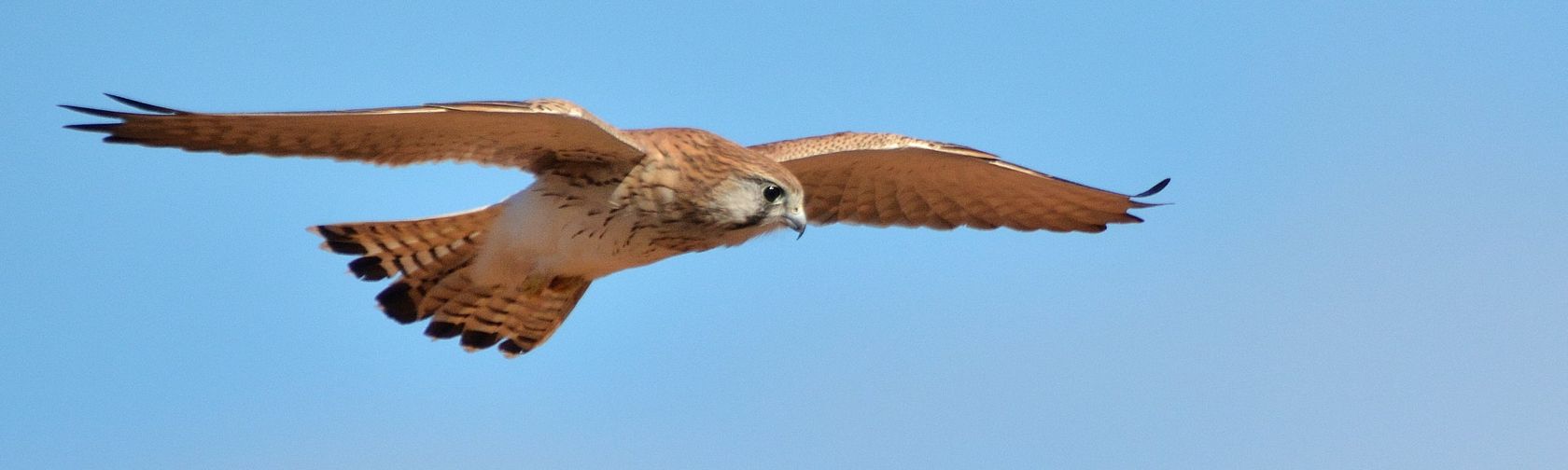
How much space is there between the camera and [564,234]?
8.18 metres

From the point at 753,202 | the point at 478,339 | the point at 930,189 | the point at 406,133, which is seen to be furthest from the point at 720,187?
the point at 930,189

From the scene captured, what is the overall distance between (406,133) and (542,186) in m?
0.86

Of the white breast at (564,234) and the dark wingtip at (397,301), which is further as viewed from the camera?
the dark wingtip at (397,301)

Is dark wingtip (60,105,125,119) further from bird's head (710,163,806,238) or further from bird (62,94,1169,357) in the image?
bird's head (710,163,806,238)

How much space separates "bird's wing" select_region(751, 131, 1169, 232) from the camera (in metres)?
9.24

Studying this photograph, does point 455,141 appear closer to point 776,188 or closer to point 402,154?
point 402,154

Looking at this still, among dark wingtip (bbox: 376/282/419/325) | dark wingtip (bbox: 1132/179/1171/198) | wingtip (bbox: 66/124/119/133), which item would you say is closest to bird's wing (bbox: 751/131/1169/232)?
dark wingtip (bbox: 1132/179/1171/198)

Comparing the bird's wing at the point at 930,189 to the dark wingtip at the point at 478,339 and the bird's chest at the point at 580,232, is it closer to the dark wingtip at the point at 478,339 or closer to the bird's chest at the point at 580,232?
the bird's chest at the point at 580,232

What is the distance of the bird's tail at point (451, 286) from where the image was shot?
27.5 ft

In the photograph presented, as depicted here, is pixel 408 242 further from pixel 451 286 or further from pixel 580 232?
pixel 580 232

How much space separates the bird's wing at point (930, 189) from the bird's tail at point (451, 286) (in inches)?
54.0

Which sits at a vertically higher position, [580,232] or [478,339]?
[580,232]

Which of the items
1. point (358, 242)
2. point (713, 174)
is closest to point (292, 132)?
point (358, 242)

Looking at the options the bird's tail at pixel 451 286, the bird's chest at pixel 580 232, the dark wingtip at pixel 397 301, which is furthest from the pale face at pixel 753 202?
the dark wingtip at pixel 397 301
